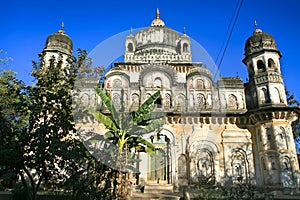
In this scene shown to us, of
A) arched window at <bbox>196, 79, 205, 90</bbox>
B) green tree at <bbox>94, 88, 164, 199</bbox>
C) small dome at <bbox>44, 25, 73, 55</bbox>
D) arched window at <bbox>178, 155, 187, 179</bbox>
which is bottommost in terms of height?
arched window at <bbox>178, 155, 187, 179</bbox>

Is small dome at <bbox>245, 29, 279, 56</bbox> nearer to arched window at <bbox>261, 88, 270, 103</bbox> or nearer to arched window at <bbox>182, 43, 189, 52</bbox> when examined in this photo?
arched window at <bbox>261, 88, 270, 103</bbox>

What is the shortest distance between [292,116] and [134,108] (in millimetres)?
10458

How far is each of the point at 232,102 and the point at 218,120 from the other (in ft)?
6.10

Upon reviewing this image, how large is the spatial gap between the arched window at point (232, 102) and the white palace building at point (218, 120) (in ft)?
0.23

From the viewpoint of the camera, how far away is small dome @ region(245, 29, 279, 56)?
62.5 ft

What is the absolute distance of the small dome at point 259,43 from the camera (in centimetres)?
1905

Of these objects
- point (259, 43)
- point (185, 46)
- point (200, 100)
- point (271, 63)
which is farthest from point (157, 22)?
point (271, 63)

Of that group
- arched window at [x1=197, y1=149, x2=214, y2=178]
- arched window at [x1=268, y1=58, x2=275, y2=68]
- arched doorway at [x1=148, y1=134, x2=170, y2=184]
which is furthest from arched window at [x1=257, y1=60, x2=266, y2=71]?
arched doorway at [x1=148, y1=134, x2=170, y2=184]

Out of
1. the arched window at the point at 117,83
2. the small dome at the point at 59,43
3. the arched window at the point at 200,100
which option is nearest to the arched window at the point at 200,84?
the arched window at the point at 200,100

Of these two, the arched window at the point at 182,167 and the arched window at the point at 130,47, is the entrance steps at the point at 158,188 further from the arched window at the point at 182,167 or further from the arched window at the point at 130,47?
the arched window at the point at 130,47

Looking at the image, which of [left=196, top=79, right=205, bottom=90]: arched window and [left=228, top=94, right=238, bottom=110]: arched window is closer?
[left=228, top=94, right=238, bottom=110]: arched window

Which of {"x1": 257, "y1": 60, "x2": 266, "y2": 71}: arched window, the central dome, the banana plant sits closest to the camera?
the banana plant

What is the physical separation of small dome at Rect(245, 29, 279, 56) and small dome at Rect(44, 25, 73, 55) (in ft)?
44.3

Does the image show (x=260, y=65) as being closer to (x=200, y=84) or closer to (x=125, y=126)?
(x=200, y=84)
